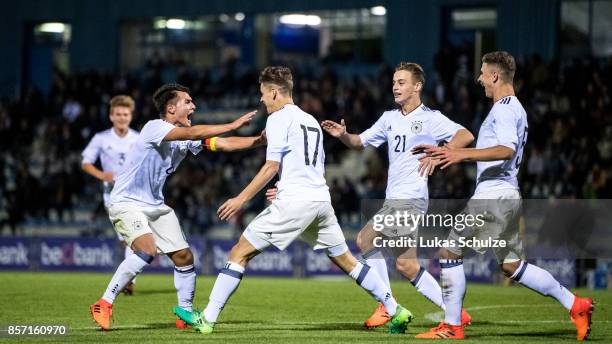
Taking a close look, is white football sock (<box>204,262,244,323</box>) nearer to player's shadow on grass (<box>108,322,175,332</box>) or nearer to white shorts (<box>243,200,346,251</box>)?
white shorts (<box>243,200,346,251</box>)

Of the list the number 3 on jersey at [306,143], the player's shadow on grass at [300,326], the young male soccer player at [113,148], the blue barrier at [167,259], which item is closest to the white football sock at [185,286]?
the player's shadow on grass at [300,326]

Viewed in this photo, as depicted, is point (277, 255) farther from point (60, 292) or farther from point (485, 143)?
point (485, 143)

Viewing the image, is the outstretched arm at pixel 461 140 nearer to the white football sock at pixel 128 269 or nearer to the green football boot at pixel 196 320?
the green football boot at pixel 196 320

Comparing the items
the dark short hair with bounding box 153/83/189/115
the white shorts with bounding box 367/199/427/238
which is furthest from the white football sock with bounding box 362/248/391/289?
the dark short hair with bounding box 153/83/189/115

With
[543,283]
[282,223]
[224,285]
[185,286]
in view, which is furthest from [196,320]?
[543,283]

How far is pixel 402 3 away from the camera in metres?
31.7

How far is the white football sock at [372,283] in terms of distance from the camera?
9797 mm

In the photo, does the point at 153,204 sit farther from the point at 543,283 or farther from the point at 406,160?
the point at 543,283

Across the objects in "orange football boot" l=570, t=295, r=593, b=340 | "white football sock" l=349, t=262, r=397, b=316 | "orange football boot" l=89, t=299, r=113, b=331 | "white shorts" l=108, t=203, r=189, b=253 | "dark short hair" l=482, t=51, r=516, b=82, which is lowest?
"orange football boot" l=89, t=299, r=113, b=331

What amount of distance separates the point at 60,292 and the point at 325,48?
803 inches

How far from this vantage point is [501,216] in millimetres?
Answer: 9555

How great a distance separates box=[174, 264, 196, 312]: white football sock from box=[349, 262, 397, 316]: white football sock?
1625 mm

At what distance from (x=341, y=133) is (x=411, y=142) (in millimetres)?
676

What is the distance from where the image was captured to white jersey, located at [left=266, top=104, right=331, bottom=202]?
9453mm
